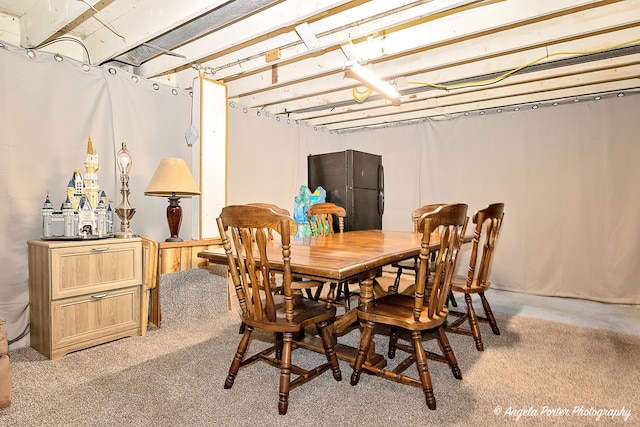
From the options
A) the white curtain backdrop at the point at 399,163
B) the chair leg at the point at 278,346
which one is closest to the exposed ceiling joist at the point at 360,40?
the white curtain backdrop at the point at 399,163

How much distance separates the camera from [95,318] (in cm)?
248

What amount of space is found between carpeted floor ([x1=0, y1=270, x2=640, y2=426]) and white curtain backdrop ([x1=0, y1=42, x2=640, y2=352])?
0.89 metres

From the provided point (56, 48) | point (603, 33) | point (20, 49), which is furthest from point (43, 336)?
point (603, 33)

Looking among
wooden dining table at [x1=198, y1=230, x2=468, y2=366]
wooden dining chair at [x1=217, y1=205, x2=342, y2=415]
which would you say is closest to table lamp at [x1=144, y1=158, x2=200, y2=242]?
wooden dining table at [x1=198, y1=230, x2=468, y2=366]

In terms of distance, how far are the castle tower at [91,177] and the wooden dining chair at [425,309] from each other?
2116mm

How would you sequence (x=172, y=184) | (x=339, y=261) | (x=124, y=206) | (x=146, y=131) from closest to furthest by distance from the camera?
(x=339, y=261) < (x=124, y=206) < (x=172, y=184) < (x=146, y=131)

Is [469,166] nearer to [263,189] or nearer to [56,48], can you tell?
[263,189]

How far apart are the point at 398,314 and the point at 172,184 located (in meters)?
2.03

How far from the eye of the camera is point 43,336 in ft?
7.73

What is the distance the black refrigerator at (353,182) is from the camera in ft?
15.4

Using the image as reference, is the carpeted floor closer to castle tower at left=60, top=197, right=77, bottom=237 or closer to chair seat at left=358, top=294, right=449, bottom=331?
chair seat at left=358, top=294, right=449, bottom=331

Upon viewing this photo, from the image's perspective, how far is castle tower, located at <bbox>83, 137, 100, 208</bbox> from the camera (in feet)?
8.67

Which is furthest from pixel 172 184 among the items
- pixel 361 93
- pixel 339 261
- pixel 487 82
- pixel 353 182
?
pixel 487 82

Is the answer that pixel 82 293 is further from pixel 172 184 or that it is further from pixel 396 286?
pixel 396 286
